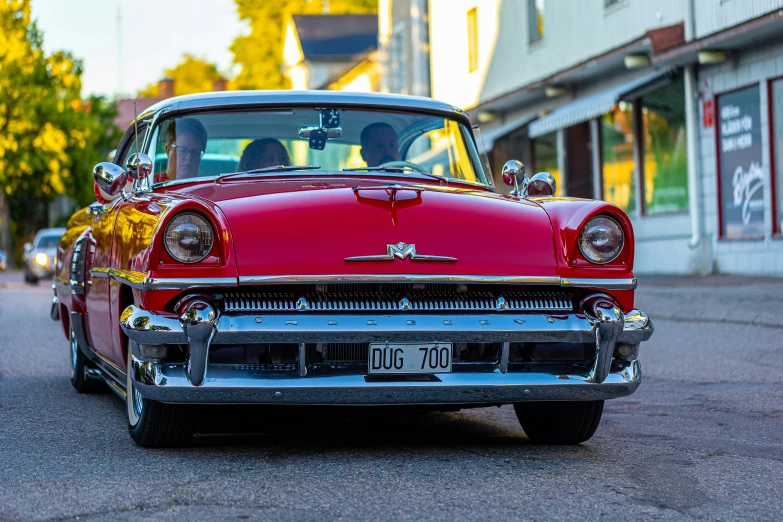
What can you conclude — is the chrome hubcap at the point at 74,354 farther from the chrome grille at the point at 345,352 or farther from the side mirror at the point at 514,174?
the chrome grille at the point at 345,352

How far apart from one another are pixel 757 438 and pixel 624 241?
1.30 metres

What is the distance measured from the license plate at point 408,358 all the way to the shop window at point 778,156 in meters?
12.0

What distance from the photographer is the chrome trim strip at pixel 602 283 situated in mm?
5293

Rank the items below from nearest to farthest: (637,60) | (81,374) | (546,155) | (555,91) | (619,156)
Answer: (81,374) → (637,60) → (619,156) → (555,91) → (546,155)

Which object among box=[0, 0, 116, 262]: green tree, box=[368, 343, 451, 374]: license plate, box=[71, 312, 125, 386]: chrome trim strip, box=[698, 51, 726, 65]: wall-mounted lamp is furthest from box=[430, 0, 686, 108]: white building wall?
box=[0, 0, 116, 262]: green tree

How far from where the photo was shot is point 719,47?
1692cm

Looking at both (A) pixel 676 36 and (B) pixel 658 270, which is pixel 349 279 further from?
(B) pixel 658 270

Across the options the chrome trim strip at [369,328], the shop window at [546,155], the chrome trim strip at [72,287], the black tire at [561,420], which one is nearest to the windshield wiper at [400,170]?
the black tire at [561,420]

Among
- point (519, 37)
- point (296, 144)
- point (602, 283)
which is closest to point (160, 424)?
point (296, 144)

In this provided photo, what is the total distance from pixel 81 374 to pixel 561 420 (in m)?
3.34

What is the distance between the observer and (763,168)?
1661cm

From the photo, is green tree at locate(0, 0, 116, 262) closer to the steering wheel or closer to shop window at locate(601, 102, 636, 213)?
shop window at locate(601, 102, 636, 213)

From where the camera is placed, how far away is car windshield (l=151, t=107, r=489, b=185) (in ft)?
20.7

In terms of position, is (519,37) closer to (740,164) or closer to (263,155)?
(740,164)
